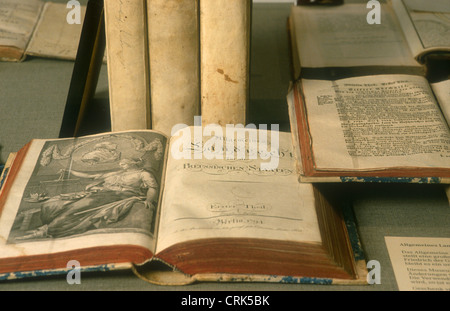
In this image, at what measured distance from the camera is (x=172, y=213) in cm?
81

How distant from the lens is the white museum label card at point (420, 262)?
2.61 ft

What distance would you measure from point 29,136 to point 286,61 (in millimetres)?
712

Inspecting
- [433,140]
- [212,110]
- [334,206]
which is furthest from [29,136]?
[433,140]

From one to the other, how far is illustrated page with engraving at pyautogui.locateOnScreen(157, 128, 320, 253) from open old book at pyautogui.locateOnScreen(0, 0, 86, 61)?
632mm

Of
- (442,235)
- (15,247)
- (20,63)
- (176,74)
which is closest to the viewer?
(15,247)

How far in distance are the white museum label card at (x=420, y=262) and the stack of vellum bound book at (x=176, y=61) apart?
0.39 meters

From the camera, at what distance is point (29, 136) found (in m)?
1.13

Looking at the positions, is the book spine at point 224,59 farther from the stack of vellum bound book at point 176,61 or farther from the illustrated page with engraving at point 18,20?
the illustrated page with engraving at point 18,20

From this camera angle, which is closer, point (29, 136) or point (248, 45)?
point (248, 45)

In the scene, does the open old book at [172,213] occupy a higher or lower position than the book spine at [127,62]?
lower

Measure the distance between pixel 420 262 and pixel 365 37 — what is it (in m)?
0.70

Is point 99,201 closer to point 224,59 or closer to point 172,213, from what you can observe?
point 172,213

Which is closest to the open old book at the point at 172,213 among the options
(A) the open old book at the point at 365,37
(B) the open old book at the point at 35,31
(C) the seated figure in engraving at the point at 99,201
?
(C) the seated figure in engraving at the point at 99,201

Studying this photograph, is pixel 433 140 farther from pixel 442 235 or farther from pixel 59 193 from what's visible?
pixel 59 193
